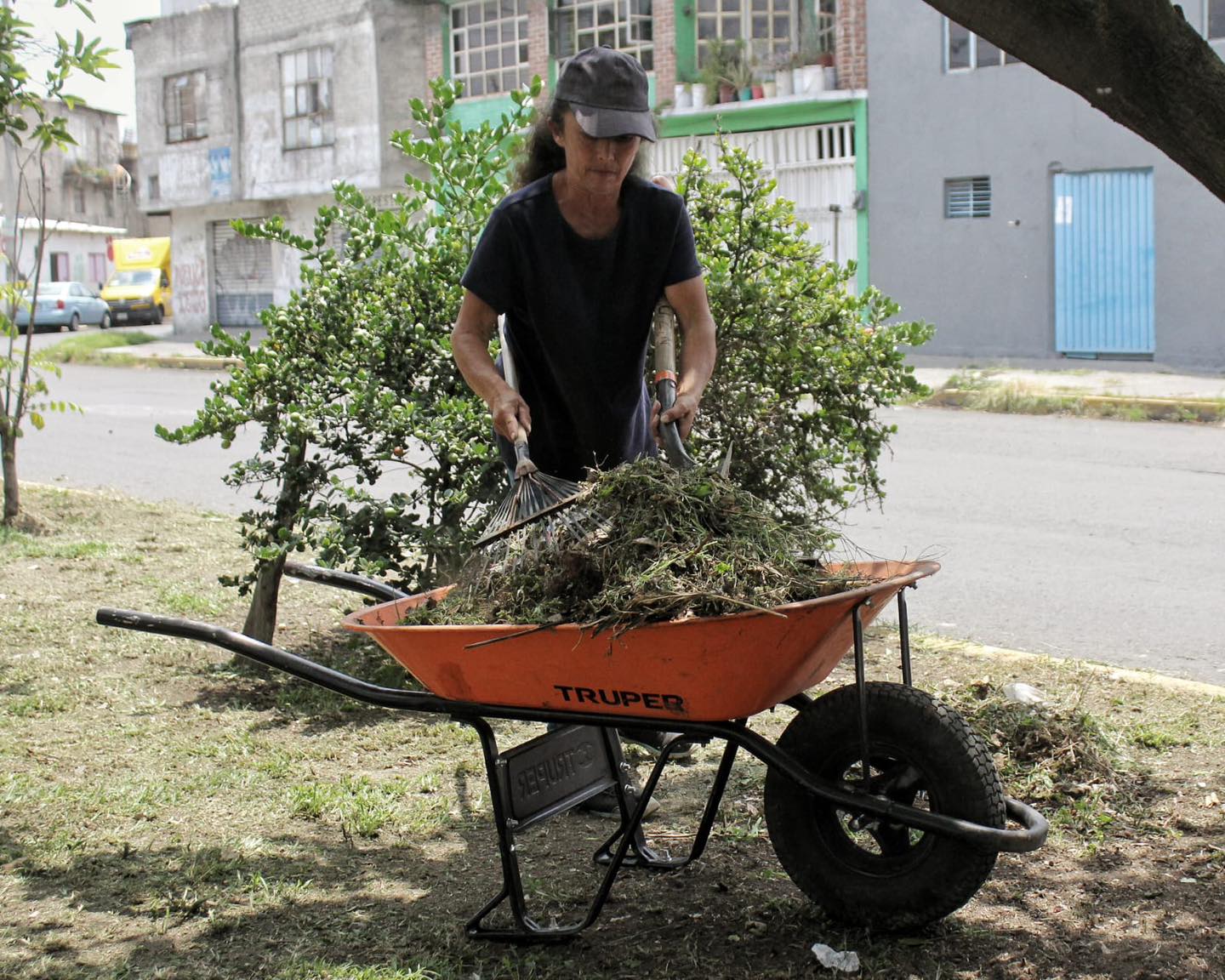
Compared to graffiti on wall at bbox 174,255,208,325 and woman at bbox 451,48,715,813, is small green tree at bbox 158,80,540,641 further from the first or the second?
graffiti on wall at bbox 174,255,208,325

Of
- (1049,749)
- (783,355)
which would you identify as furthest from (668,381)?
(783,355)

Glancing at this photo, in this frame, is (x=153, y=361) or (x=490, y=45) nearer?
(x=153, y=361)

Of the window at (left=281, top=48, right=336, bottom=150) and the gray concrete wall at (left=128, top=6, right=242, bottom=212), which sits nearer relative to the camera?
the window at (left=281, top=48, right=336, bottom=150)

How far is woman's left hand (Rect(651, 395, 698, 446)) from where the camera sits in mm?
3533

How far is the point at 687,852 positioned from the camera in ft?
12.7

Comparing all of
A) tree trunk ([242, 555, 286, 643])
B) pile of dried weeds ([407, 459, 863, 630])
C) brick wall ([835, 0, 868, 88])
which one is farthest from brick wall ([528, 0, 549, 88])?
pile of dried weeds ([407, 459, 863, 630])

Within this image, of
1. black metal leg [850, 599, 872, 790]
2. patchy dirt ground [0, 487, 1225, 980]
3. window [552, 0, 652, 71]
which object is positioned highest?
window [552, 0, 652, 71]

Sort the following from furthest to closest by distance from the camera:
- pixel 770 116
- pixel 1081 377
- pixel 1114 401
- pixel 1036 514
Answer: pixel 770 116 → pixel 1081 377 → pixel 1114 401 → pixel 1036 514

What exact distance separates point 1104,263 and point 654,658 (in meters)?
17.0

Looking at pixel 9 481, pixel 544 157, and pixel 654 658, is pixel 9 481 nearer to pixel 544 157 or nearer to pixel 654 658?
pixel 544 157

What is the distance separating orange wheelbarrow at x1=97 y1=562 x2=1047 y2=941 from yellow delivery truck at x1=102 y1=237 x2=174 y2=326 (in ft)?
122

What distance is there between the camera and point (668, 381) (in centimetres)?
369

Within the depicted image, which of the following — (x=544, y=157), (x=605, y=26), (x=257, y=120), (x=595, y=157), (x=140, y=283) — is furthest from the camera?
(x=140, y=283)

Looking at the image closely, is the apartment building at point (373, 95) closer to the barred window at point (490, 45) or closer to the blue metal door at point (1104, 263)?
the barred window at point (490, 45)
